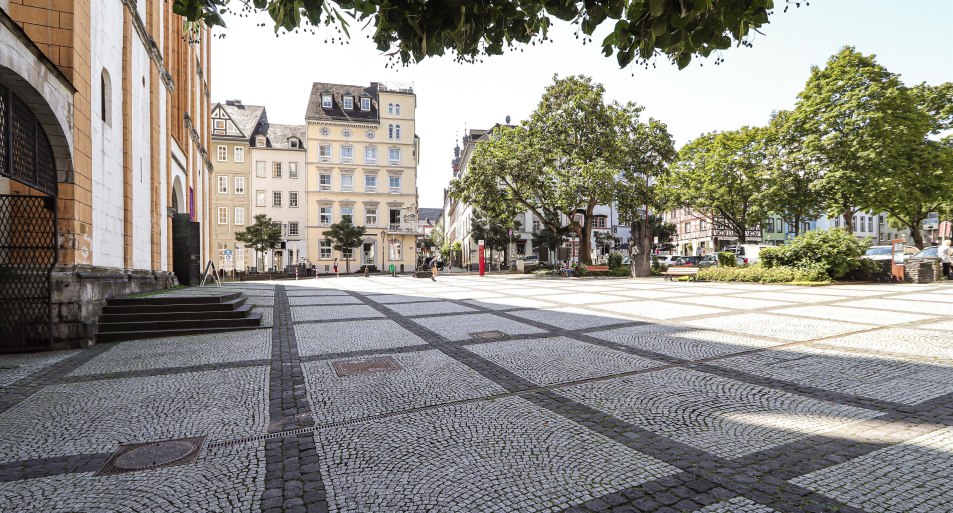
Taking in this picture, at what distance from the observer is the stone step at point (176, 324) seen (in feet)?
28.1

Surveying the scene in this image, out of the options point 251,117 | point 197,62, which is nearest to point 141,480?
point 197,62

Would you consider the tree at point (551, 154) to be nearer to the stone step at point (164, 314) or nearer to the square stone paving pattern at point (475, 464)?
the stone step at point (164, 314)

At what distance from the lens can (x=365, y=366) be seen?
5969mm

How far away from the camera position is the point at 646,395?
14.9ft

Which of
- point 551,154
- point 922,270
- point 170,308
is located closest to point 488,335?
point 170,308

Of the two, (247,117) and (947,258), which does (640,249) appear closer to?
(947,258)

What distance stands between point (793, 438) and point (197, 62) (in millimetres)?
26534

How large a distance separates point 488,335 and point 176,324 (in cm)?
613

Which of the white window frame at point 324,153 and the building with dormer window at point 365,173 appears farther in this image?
the white window frame at point 324,153

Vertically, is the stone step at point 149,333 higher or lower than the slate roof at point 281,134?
lower

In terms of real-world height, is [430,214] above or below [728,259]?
above

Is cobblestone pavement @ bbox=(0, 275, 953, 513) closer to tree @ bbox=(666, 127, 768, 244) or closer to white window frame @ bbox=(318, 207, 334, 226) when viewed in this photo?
tree @ bbox=(666, 127, 768, 244)

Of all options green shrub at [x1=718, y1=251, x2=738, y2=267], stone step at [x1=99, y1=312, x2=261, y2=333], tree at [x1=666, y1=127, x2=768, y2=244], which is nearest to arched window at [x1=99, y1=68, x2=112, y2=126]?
stone step at [x1=99, y1=312, x2=261, y2=333]

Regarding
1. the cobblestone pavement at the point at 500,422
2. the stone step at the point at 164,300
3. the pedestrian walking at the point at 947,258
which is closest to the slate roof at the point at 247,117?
the stone step at the point at 164,300
